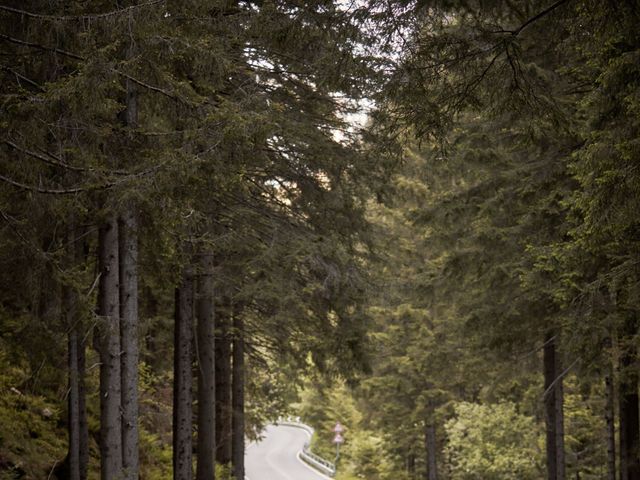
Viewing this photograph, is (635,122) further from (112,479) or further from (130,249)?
(112,479)

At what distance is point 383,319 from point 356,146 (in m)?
13.6

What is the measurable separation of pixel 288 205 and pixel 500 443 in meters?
12.0

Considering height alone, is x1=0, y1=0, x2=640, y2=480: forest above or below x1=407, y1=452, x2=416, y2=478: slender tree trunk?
above

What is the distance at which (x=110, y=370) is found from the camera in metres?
8.27

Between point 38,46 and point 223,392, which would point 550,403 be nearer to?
point 223,392

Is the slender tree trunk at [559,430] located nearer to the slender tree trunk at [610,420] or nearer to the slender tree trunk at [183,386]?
the slender tree trunk at [610,420]

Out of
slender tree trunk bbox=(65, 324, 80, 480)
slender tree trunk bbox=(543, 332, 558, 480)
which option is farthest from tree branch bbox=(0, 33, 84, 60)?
slender tree trunk bbox=(543, 332, 558, 480)

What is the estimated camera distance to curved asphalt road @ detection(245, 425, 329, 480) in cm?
3184

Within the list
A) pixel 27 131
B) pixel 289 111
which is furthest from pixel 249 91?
pixel 27 131

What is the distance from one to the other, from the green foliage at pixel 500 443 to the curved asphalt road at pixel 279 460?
683 cm

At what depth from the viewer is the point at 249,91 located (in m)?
10.2

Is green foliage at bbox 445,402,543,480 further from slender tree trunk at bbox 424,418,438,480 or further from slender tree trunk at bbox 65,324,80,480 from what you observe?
slender tree trunk at bbox 65,324,80,480

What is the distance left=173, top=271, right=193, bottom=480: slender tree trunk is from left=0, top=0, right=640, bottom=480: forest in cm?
4

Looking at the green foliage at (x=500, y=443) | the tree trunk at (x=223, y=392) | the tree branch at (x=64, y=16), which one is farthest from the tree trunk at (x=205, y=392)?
the green foliage at (x=500, y=443)
